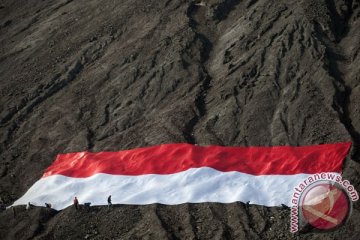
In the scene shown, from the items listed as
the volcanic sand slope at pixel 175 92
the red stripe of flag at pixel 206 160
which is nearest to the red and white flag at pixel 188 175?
the red stripe of flag at pixel 206 160

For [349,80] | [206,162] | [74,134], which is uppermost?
[74,134]

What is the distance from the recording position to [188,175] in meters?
20.0

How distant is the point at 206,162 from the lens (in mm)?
20406

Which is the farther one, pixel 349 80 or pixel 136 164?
pixel 349 80

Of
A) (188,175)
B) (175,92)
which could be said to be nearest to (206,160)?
(188,175)

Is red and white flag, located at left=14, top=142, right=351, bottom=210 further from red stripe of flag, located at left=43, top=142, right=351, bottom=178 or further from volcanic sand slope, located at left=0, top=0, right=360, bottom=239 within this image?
volcanic sand slope, located at left=0, top=0, right=360, bottom=239

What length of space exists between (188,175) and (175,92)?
6458mm

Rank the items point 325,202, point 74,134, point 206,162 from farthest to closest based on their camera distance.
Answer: point 74,134 → point 206,162 → point 325,202

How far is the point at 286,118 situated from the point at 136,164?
266 inches

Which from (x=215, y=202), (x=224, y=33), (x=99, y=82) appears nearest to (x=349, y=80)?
(x=224, y=33)

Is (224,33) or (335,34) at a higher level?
(224,33)

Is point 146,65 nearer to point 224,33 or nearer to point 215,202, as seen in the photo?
point 224,33

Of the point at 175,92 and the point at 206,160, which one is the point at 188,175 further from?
the point at 175,92

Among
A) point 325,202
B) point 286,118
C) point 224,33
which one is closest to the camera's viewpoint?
point 325,202
